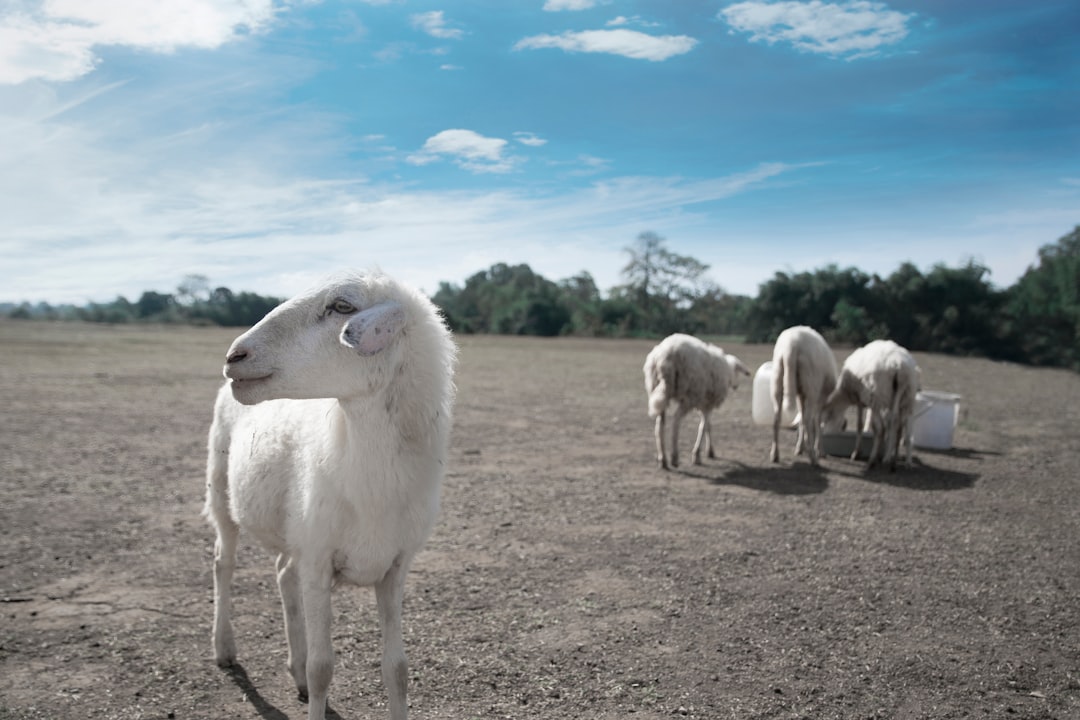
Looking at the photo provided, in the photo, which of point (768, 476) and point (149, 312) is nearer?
point (768, 476)

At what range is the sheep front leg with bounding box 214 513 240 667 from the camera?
4.86m

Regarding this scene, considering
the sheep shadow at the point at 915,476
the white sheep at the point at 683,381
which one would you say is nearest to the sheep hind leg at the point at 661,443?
the white sheep at the point at 683,381

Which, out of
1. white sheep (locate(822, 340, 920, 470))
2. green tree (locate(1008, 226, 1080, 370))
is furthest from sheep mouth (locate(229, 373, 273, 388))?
green tree (locate(1008, 226, 1080, 370))

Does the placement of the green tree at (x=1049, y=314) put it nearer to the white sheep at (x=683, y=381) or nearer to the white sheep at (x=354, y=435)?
the white sheep at (x=683, y=381)

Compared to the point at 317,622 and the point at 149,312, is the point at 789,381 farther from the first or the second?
the point at 149,312

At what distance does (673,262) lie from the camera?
203 ft

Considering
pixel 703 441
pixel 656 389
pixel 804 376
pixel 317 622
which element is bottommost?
pixel 703 441

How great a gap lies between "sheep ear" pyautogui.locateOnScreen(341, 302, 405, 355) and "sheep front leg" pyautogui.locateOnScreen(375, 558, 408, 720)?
1235 mm

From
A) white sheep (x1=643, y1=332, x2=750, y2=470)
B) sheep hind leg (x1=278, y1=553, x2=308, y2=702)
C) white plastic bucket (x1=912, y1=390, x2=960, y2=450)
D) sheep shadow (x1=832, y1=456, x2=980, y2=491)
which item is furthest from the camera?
white plastic bucket (x1=912, y1=390, x2=960, y2=450)

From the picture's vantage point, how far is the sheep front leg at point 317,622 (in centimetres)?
363

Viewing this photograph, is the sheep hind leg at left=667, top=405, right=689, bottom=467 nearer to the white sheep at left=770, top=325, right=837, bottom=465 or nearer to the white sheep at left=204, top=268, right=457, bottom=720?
the white sheep at left=770, top=325, right=837, bottom=465

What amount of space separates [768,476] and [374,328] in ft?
28.6

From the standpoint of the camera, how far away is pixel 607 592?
6230 mm

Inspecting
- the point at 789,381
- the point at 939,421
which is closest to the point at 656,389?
the point at 789,381
